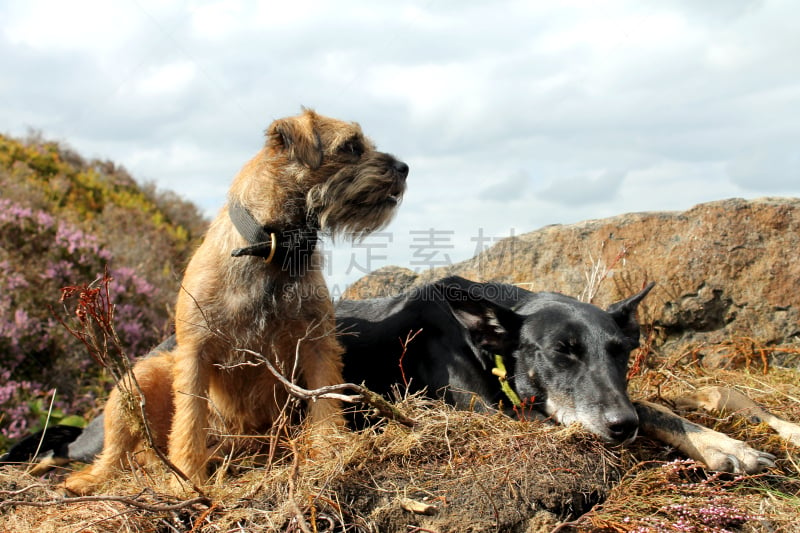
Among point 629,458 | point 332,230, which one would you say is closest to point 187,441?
point 332,230

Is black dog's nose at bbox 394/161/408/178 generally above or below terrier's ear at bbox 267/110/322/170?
below

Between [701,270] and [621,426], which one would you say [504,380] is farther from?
[701,270]

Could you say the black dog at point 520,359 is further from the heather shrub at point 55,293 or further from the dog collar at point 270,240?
the heather shrub at point 55,293

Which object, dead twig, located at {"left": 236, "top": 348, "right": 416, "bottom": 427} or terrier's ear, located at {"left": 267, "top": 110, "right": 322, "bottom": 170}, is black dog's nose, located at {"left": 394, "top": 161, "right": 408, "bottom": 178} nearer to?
terrier's ear, located at {"left": 267, "top": 110, "right": 322, "bottom": 170}

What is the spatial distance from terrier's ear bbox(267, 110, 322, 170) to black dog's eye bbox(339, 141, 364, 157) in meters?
0.18

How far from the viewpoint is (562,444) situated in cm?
365

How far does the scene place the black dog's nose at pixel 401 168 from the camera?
4930mm

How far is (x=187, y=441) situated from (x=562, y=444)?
7.25 feet

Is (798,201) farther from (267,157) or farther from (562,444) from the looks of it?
(267,157)

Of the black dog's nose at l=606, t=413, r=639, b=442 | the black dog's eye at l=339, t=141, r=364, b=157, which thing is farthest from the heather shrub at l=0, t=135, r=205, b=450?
the black dog's nose at l=606, t=413, r=639, b=442

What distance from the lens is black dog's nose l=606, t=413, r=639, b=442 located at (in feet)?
12.0

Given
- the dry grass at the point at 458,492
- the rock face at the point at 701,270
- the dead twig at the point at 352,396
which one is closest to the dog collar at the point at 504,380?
the dry grass at the point at 458,492

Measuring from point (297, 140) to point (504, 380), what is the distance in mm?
2101

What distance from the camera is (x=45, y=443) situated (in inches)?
210
